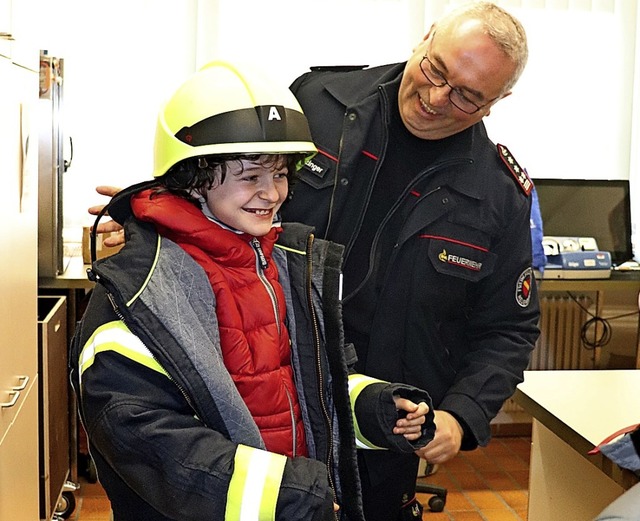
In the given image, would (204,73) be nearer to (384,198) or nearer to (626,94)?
(384,198)

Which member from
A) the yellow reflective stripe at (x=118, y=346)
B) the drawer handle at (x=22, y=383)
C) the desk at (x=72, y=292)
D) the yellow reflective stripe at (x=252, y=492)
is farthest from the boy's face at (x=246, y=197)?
the desk at (x=72, y=292)

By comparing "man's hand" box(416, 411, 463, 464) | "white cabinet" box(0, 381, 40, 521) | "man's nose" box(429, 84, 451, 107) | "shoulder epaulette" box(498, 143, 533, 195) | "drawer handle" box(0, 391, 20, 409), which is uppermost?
"man's nose" box(429, 84, 451, 107)

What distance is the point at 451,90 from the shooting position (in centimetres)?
181

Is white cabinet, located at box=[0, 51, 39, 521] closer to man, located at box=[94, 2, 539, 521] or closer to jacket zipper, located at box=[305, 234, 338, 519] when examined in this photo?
man, located at box=[94, 2, 539, 521]

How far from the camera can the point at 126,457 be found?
1241mm

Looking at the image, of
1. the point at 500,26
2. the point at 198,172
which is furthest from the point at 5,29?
the point at 500,26

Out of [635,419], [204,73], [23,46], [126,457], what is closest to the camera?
[126,457]

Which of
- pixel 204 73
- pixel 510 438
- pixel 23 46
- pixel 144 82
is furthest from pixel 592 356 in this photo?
pixel 204 73

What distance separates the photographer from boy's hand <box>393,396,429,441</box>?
1534mm

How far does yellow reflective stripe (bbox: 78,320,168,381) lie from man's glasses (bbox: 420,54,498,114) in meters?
0.86

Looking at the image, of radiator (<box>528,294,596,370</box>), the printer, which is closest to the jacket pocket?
the printer

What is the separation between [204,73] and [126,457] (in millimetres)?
594

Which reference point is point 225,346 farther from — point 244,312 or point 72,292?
point 72,292

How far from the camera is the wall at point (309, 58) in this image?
4.11 meters
